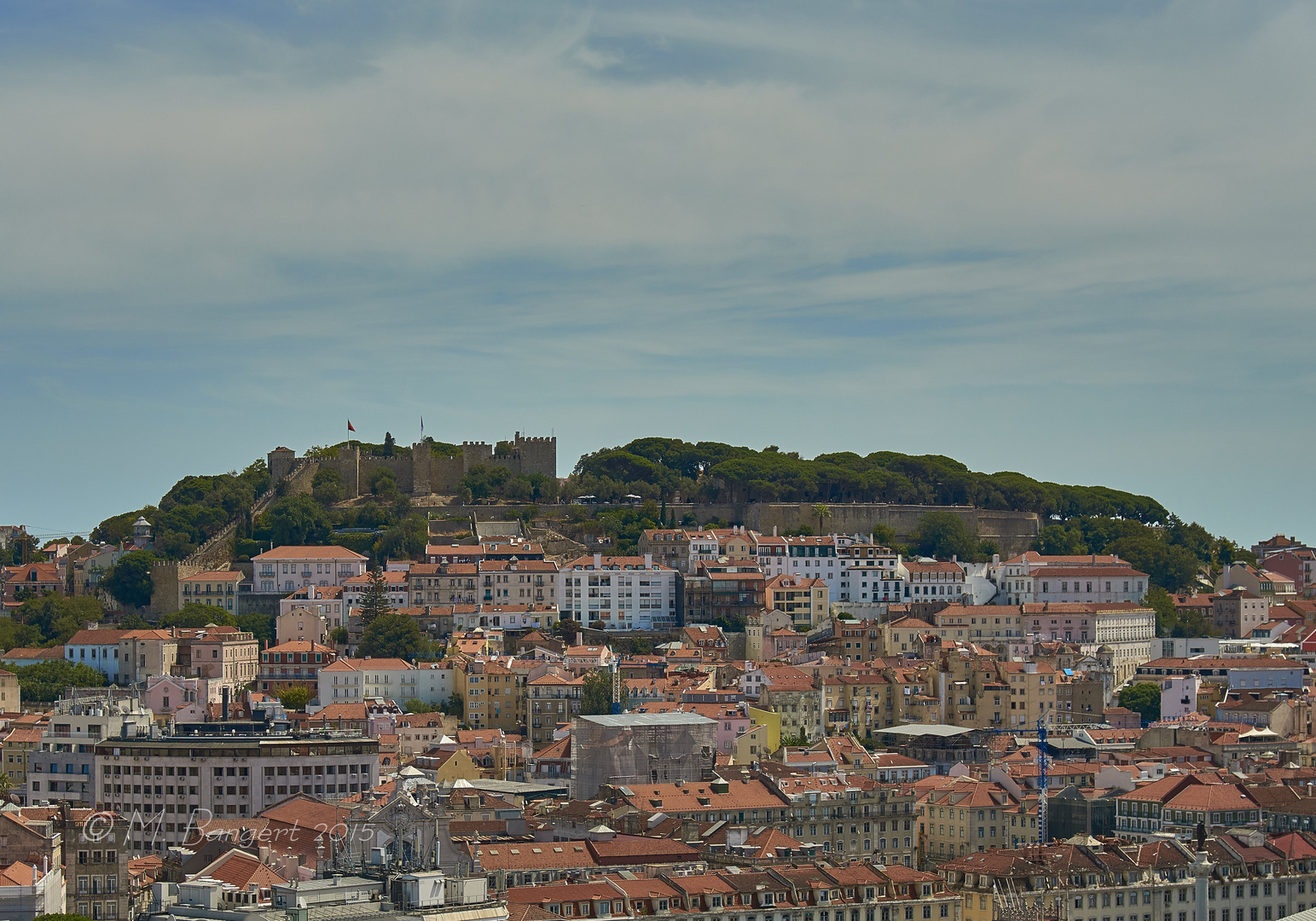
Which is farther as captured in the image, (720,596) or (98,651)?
(720,596)

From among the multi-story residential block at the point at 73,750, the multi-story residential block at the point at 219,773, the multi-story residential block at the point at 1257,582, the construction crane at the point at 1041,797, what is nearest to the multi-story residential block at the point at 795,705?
the construction crane at the point at 1041,797

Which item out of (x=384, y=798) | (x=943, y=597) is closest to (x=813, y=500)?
(x=943, y=597)

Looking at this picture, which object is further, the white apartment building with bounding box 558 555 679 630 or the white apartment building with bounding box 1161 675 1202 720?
the white apartment building with bounding box 558 555 679 630

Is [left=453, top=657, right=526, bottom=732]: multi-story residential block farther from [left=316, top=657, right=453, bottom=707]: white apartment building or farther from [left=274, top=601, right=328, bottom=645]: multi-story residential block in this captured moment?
[left=274, top=601, right=328, bottom=645]: multi-story residential block

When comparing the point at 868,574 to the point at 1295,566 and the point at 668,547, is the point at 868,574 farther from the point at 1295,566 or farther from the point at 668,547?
the point at 1295,566

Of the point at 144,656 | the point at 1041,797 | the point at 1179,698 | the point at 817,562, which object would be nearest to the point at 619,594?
the point at 817,562

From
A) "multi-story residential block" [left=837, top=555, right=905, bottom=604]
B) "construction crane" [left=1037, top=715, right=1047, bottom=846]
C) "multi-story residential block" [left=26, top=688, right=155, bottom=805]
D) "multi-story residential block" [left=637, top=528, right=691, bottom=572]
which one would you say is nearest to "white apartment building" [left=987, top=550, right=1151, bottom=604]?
"multi-story residential block" [left=837, top=555, right=905, bottom=604]
